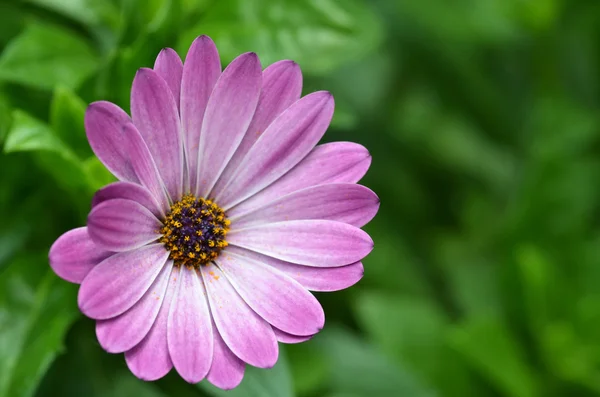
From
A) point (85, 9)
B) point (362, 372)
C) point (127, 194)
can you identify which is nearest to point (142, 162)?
point (127, 194)

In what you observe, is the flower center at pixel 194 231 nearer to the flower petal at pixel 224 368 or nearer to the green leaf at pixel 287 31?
the flower petal at pixel 224 368

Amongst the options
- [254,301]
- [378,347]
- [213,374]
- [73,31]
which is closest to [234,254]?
[254,301]

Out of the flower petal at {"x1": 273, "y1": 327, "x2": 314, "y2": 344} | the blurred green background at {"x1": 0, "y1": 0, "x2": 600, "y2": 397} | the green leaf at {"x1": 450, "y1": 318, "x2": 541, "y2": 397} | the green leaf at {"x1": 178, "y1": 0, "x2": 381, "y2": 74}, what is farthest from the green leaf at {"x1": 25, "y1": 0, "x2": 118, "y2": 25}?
the green leaf at {"x1": 450, "y1": 318, "x2": 541, "y2": 397}

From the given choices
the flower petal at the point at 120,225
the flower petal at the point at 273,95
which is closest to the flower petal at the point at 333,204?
the flower petal at the point at 273,95

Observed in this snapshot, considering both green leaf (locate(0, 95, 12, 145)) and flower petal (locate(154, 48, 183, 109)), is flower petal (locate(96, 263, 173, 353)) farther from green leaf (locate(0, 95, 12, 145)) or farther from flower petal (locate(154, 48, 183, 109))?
green leaf (locate(0, 95, 12, 145))

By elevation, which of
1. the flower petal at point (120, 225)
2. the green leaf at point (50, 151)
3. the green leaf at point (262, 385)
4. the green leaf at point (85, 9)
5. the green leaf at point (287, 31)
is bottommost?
the green leaf at point (262, 385)

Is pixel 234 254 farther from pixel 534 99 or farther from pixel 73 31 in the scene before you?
pixel 534 99
